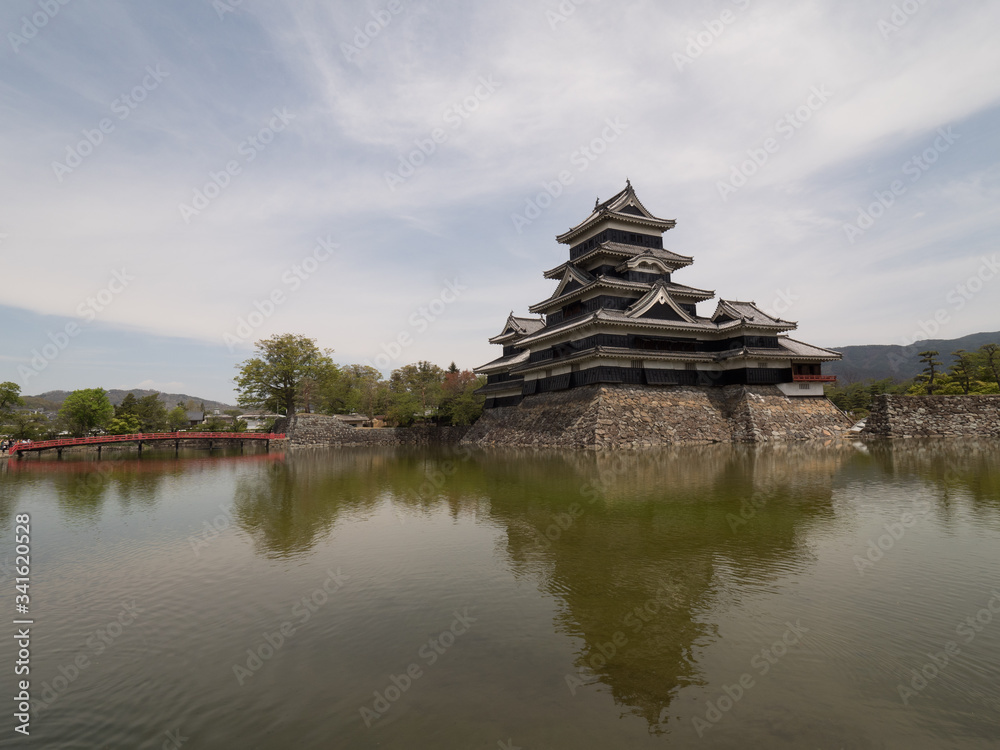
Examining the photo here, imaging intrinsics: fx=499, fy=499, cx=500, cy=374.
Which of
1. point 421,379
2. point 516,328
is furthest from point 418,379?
point 516,328

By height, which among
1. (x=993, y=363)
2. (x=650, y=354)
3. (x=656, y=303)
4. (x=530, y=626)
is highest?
(x=656, y=303)

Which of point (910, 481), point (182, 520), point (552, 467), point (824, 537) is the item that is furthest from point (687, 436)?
point (182, 520)

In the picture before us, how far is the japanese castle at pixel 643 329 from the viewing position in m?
33.3

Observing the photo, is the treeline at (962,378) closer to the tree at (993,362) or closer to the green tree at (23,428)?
the tree at (993,362)

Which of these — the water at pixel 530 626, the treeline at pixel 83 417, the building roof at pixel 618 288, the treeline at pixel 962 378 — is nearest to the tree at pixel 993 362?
the treeline at pixel 962 378

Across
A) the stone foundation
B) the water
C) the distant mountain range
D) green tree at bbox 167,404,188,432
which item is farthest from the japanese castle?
the distant mountain range

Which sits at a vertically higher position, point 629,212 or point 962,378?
point 629,212

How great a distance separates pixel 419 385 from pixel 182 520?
55.9 metres

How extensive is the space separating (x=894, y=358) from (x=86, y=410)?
234 metres

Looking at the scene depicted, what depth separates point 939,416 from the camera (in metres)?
31.1

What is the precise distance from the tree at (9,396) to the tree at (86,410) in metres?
6.47

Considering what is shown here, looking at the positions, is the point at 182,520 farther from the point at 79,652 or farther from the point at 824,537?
the point at 824,537

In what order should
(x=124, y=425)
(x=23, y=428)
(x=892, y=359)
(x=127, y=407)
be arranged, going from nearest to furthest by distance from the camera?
(x=23, y=428), (x=124, y=425), (x=127, y=407), (x=892, y=359)

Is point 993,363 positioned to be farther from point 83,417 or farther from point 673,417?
point 83,417
